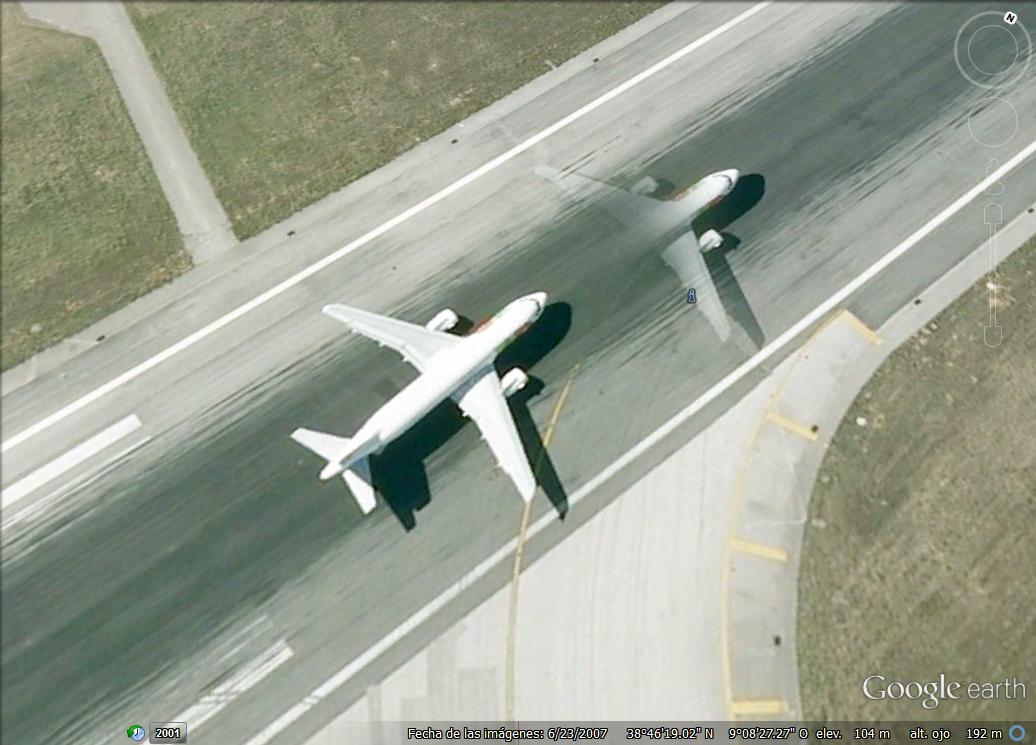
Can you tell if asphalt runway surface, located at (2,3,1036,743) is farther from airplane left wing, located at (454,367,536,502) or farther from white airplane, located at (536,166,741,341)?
airplane left wing, located at (454,367,536,502)

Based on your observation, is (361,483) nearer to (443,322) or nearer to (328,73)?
(443,322)

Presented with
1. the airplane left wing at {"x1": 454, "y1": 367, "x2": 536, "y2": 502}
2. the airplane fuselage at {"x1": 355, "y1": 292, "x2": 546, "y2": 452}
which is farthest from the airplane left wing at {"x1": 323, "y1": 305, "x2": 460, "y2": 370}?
the airplane left wing at {"x1": 454, "y1": 367, "x2": 536, "y2": 502}

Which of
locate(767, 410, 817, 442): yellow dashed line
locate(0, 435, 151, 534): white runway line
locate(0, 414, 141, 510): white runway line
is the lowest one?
locate(767, 410, 817, 442): yellow dashed line

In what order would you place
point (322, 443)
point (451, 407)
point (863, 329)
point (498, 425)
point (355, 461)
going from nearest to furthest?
point (355, 461)
point (322, 443)
point (498, 425)
point (451, 407)
point (863, 329)

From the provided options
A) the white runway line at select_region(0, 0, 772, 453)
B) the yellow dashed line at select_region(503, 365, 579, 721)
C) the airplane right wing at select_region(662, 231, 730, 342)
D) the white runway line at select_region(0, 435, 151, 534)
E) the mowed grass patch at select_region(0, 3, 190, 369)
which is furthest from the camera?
the mowed grass patch at select_region(0, 3, 190, 369)

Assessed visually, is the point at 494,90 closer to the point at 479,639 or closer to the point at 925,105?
the point at 925,105

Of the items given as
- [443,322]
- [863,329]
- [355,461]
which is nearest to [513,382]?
→ [443,322]

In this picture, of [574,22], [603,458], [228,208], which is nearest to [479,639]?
[603,458]

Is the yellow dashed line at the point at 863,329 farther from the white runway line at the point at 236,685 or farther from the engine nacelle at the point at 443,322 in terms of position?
the white runway line at the point at 236,685
